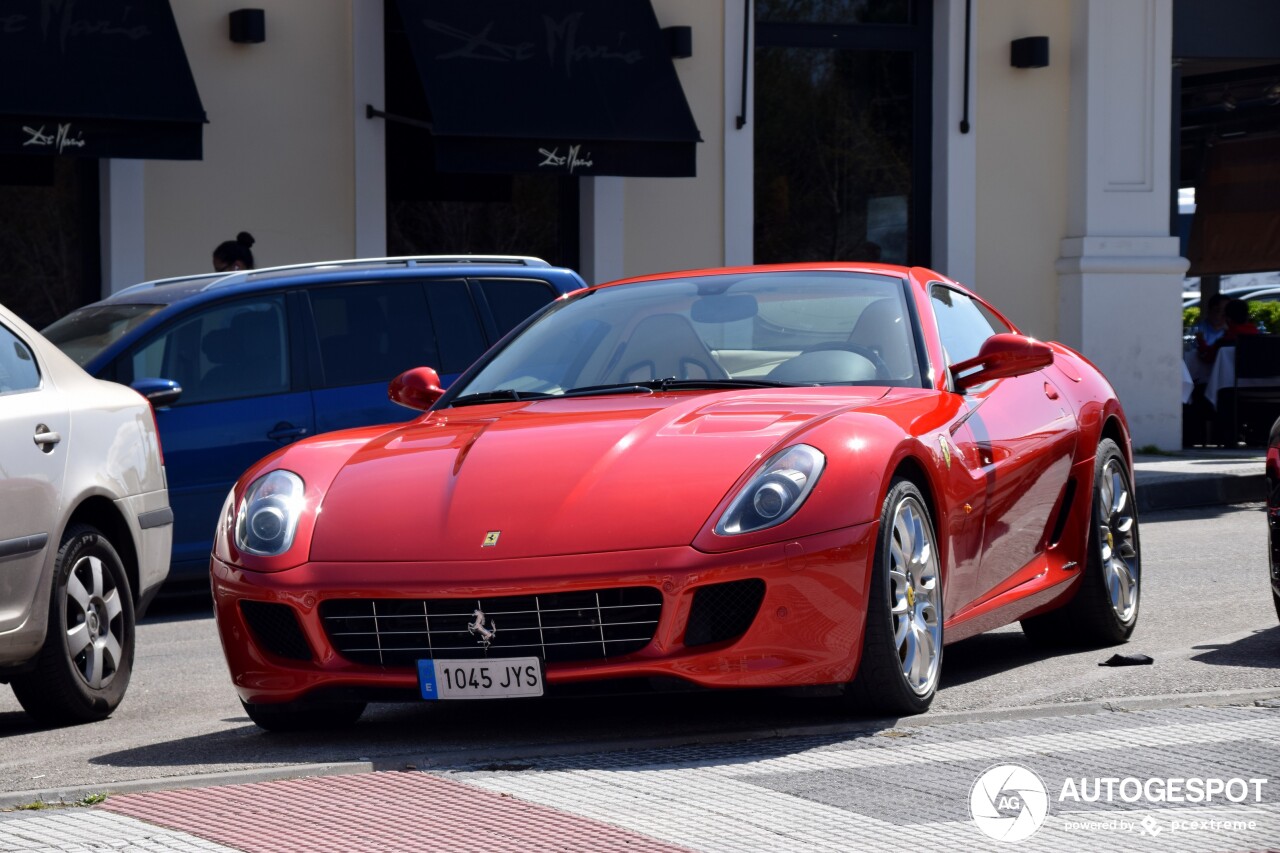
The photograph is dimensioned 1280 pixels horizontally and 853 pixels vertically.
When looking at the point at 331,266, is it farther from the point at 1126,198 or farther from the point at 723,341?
the point at 1126,198

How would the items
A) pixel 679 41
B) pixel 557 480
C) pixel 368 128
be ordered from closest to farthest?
1. pixel 557 480
2. pixel 368 128
3. pixel 679 41

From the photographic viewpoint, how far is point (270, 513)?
5707mm

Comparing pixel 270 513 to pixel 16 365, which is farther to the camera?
pixel 16 365

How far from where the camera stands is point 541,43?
16.2 metres

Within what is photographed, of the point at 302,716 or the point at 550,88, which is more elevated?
the point at 550,88

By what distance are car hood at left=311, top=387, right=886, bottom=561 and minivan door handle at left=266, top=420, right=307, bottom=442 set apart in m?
4.20

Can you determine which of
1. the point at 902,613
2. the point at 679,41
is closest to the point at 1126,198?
the point at 679,41

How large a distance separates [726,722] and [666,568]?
0.72 meters

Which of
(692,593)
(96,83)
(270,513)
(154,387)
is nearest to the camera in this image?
(692,593)

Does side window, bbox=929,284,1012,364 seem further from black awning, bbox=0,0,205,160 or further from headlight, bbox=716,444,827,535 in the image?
black awning, bbox=0,0,205,160

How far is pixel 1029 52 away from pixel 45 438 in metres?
14.1

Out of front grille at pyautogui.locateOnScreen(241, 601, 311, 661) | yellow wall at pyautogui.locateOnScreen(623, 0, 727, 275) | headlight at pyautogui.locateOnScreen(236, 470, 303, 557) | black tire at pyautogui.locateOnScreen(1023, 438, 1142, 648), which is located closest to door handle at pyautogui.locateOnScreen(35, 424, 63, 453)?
headlight at pyautogui.locateOnScreen(236, 470, 303, 557)

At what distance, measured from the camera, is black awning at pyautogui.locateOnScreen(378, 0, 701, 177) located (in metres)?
15.4

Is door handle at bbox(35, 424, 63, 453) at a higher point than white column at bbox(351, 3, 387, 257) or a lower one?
lower
